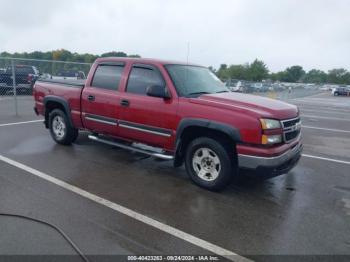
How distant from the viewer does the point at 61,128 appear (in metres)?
6.71

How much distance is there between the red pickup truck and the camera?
415 cm

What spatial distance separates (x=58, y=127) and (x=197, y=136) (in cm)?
356

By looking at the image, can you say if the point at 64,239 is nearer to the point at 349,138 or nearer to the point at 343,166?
the point at 343,166

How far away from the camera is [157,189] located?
4.59 m

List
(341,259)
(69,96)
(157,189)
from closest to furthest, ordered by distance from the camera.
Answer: (341,259) → (157,189) → (69,96)

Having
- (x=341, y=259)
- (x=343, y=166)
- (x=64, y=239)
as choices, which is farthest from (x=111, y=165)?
(x=343, y=166)

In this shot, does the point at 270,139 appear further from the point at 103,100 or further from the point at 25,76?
the point at 25,76

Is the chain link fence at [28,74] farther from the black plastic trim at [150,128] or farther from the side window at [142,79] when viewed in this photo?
the black plastic trim at [150,128]

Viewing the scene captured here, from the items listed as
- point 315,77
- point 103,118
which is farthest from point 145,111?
point 315,77

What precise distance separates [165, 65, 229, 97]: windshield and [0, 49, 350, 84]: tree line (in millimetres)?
3709

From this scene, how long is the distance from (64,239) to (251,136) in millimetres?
2566

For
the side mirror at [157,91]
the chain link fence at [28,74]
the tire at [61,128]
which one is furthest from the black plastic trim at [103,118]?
the chain link fence at [28,74]

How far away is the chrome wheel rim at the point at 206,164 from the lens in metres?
4.50

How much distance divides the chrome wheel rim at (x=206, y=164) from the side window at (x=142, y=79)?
131 centimetres
